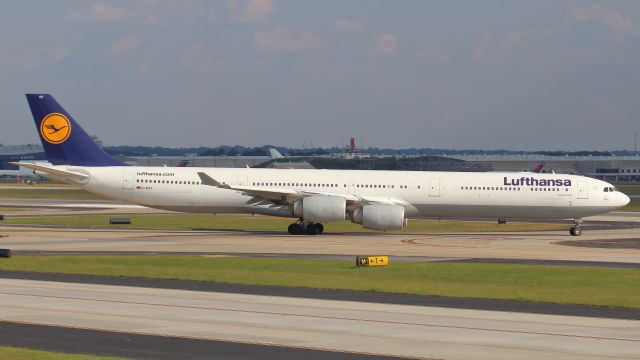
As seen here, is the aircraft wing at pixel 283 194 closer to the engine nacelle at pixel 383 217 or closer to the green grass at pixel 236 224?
the engine nacelle at pixel 383 217

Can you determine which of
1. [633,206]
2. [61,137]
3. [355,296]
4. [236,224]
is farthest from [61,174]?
[633,206]

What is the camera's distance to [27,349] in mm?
20578

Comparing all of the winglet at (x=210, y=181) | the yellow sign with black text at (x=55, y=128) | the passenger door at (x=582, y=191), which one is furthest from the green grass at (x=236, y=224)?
the passenger door at (x=582, y=191)

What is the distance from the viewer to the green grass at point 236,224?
6612 centimetres

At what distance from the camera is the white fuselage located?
61.5 m

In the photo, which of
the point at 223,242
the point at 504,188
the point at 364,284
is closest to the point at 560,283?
the point at 364,284

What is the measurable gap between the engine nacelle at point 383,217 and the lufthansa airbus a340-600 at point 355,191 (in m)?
1.33

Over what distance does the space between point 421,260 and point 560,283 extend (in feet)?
29.0

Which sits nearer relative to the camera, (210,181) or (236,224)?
(210,181)

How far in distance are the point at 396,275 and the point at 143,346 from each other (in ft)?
52.7

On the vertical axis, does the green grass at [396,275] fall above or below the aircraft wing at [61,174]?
below

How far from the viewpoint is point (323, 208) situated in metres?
58.9

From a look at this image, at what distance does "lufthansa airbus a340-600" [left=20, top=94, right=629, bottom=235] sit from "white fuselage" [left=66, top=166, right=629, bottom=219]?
0.06 meters

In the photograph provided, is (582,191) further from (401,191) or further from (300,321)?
(300,321)
